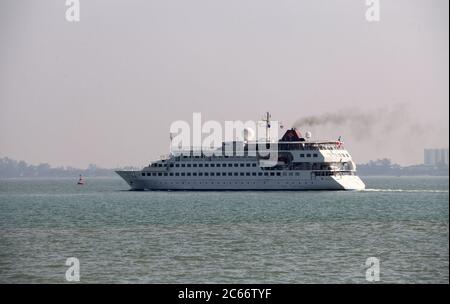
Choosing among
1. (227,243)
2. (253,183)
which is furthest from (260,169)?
(227,243)

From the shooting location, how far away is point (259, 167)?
97.2m

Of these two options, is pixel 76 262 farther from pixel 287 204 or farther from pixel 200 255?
pixel 287 204

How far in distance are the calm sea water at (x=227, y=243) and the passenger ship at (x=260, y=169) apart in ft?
76.8

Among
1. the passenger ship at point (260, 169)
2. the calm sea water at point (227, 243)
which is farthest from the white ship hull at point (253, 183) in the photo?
the calm sea water at point (227, 243)

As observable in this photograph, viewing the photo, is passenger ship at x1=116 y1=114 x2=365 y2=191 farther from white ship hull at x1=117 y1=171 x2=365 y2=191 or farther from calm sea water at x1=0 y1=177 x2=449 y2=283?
calm sea water at x1=0 y1=177 x2=449 y2=283

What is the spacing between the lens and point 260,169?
9725 cm

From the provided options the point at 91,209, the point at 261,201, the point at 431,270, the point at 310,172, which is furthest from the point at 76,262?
the point at 310,172

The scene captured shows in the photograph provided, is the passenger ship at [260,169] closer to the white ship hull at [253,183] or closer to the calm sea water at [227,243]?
the white ship hull at [253,183]

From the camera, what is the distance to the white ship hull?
9462 cm

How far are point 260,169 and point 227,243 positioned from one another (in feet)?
182

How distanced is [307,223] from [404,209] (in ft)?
61.7

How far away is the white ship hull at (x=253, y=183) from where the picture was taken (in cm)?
9462

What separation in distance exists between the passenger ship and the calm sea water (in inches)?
921

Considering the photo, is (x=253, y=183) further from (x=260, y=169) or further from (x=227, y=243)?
(x=227, y=243)
